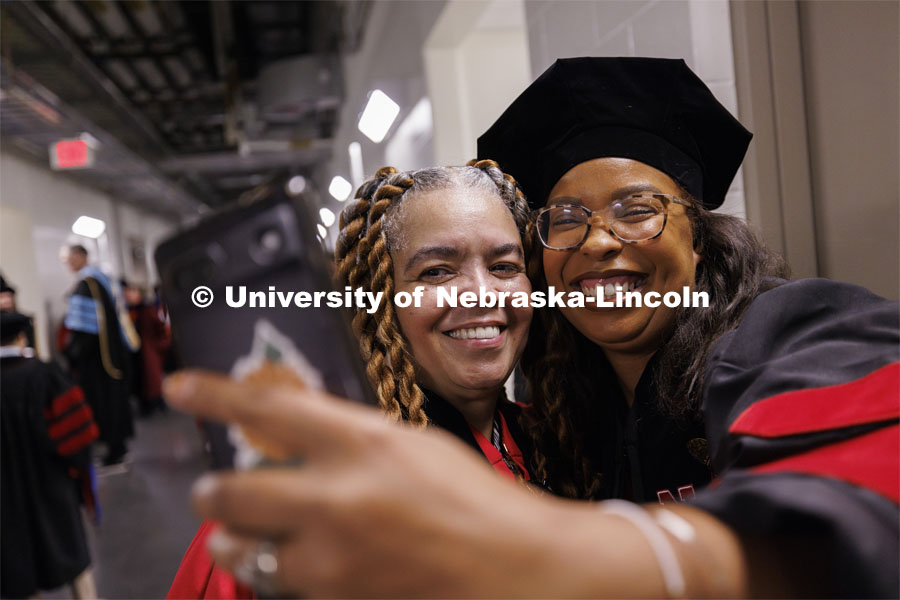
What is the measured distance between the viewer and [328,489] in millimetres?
442

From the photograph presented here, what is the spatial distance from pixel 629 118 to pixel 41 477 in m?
3.82

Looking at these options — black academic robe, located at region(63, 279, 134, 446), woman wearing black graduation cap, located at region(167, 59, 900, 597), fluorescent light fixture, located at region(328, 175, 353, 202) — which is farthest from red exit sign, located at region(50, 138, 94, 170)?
woman wearing black graduation cap, located at region(167, 59, 900, 597)

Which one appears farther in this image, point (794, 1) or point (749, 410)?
point (794, 1)

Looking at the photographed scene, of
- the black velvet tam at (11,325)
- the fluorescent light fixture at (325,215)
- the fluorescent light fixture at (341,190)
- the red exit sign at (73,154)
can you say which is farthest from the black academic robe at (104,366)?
the fluorescent light fixture at (325,215)

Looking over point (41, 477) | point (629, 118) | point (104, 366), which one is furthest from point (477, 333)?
point (104, 366)

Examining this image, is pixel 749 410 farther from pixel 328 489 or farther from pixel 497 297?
pixel 497 297

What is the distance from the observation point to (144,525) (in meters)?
5.69

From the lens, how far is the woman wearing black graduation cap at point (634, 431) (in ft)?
1.49

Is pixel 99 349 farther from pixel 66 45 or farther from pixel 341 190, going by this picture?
pixel 341 190

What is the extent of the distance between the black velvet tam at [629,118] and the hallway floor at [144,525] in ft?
9.43

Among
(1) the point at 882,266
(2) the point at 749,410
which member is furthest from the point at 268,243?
(1) the point at 882,266

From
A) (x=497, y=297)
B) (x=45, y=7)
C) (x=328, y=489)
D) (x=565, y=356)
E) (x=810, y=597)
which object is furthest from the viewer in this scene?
(x=45, y=7)

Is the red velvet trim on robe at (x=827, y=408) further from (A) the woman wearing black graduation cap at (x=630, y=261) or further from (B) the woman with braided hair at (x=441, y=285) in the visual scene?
(B) the woman with braided hair at (x=441, y=285)

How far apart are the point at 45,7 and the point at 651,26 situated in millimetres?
7062
